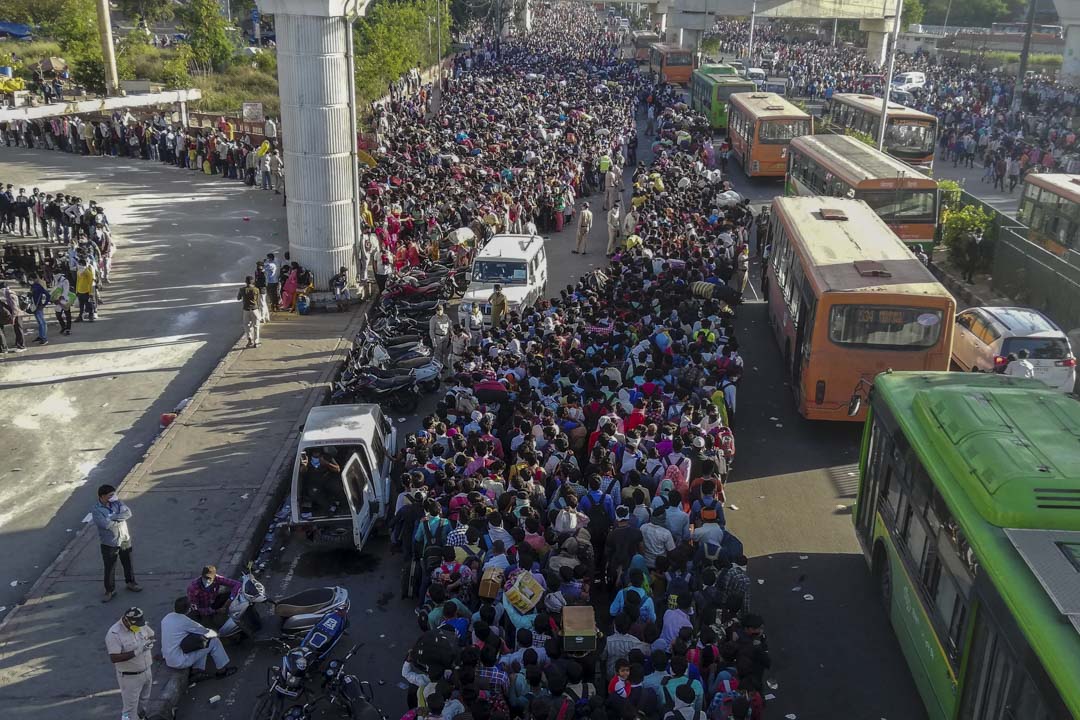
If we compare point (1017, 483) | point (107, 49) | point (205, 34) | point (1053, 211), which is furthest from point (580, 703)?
point (205, 34)

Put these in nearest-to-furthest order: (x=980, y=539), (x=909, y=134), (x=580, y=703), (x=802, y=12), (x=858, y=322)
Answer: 1. (x=980, y=539)
2. (x=580, y=703)
3. (x=858, y=322)
4. (x=909, y=134)
5. (x=802, y=12)

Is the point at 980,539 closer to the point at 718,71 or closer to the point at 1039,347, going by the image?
the point at 1039,347

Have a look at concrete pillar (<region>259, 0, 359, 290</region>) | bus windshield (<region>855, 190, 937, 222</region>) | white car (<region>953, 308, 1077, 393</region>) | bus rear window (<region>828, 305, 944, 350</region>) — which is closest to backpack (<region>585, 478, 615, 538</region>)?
bus rear window (<region>828, 305, 944, 350</region>)

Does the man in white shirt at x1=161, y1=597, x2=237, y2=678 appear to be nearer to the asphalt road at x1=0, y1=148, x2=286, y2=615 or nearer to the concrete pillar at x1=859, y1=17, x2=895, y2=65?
the asphalt road at x1=0, y1=148, x2=286, y2=615

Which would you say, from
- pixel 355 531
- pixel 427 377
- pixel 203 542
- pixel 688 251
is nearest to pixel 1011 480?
pixel 355 531

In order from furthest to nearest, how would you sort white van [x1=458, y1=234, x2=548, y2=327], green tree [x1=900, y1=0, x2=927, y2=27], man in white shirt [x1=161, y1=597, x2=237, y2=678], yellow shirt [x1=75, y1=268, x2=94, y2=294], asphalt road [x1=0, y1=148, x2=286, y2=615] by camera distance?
1. green tree [x1=900, y1=0, x2=927, y2=27]
2. yellow shirt [x1=75, y1=268, x2=94, y2=294]
3. white van [x1=458, y1=234, x2=548, y2=327]
4. asphalt road [x1=0, y1=148, x2=286, y2=615]
5. man in white shirt [x1=161, y1=597, x2=237, y2=678]
